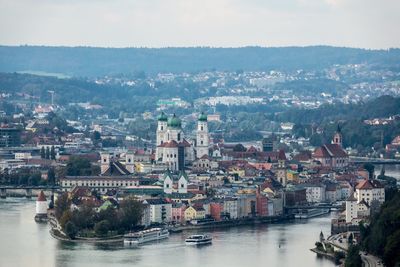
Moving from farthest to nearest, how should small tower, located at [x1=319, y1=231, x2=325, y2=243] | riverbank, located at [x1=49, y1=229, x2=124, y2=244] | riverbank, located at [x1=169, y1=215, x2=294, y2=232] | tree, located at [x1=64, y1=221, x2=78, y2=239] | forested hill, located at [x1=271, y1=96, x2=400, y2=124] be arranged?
forested hill, located at [x1=271, y1=96, x2=400, y2=124] → riverbank, located at [x1=169, y1=215, x2=294, y2=232] → tree, located at [x1=64, y1=221, x2=78, y2=239] → riverbank, located at [x1=49, y1=229, x2=124, y2=244] → small tower, located at [x1=319, y1=231, x2=325, y2=243]

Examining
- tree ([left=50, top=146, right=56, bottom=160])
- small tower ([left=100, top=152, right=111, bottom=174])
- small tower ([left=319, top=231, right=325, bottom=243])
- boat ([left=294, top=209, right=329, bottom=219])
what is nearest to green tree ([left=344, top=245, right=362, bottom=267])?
small tower ([left=319, top=231, right=325, bottom=243])

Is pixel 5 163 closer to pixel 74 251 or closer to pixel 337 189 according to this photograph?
pixel 337 189

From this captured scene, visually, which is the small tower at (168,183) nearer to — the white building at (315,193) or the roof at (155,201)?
the roof at (155,201)

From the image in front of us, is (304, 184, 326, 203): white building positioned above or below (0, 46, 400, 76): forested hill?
below

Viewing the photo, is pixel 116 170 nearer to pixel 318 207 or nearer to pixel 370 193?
pixel 318 207

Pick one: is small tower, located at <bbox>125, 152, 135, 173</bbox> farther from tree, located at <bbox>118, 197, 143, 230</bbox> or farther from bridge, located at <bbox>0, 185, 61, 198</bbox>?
tree, located at <bbox>118, 197, 143, 230</bbox>

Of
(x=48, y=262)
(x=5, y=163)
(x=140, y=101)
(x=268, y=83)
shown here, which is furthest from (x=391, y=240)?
(x=268, y=83)
